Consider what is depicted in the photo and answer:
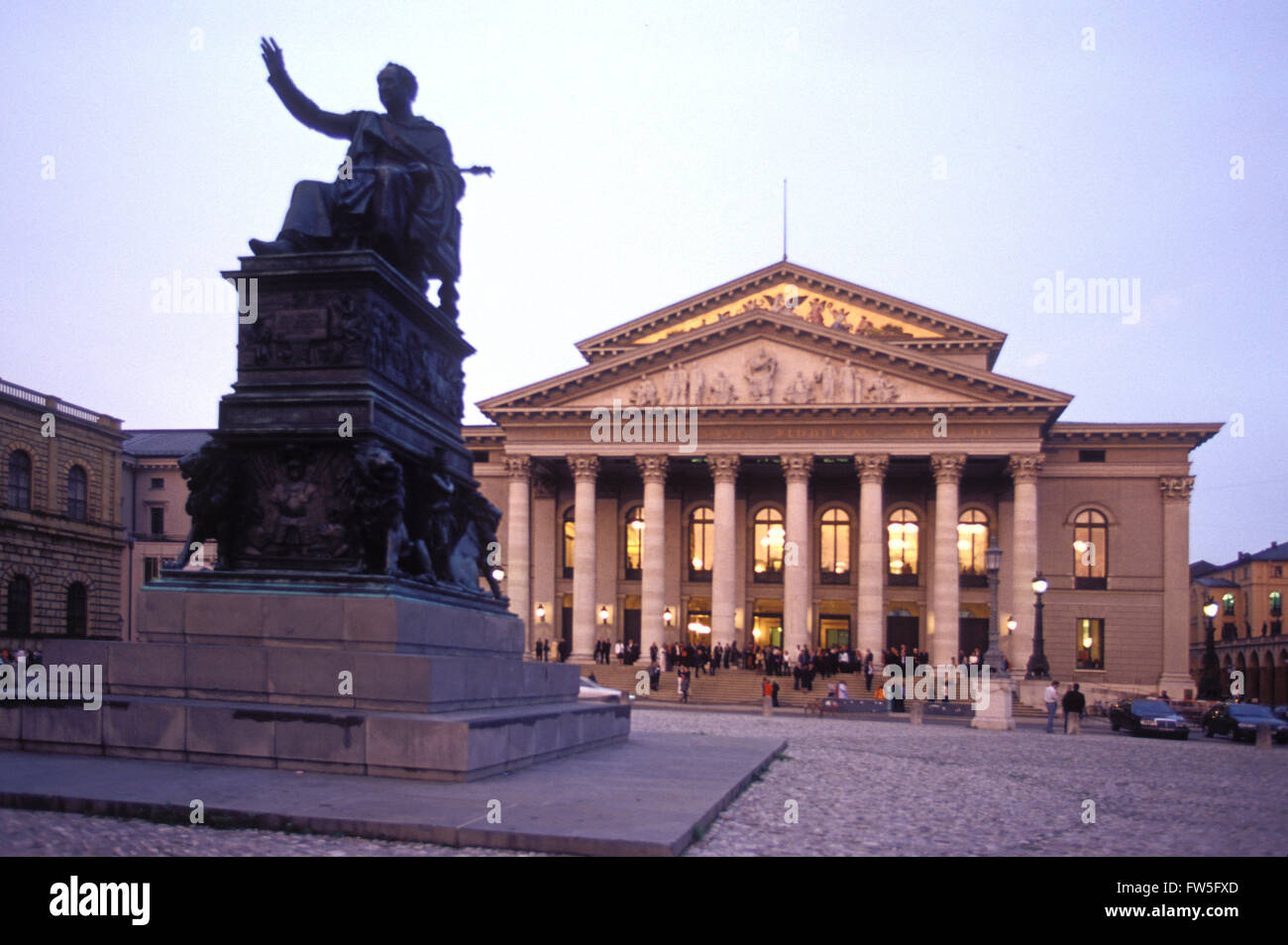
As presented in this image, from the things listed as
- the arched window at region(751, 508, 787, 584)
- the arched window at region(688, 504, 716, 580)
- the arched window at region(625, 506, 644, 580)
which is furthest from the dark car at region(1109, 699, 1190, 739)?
the arched window at region(625, 506, 644, 580)

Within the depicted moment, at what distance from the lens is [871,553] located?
52844 mm

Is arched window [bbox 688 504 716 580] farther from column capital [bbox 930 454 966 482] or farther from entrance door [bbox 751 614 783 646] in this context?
column capital [bbox 930 454 966 482]

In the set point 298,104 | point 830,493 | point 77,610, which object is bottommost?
point 77,610

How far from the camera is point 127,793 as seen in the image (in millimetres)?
7918

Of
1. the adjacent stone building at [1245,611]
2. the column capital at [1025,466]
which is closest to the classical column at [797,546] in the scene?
the column capital at [1025,466]

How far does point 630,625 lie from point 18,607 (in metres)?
29.7

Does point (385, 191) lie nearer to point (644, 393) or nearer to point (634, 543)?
point (644, 393)

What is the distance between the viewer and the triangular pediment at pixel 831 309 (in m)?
60.6

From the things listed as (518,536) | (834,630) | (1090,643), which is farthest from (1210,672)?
(518,536)

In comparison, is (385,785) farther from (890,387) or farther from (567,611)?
(567,611)

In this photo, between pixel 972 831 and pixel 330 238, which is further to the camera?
pixel 330 238
